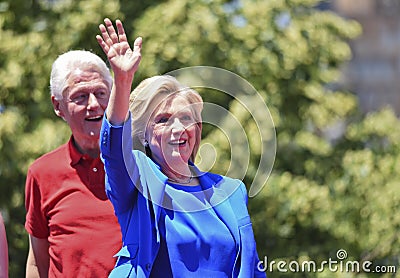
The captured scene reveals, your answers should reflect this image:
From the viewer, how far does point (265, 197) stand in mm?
4801

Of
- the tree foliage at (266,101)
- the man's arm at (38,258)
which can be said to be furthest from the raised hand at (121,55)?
the tree foliage at (266,101)

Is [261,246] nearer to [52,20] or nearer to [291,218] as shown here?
[291,218]

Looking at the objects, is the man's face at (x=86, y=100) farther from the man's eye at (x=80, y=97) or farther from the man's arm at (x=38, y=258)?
the man's arm at (x=38, y=258)

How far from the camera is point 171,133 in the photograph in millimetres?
2568

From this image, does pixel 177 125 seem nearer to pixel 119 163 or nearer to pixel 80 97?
pixel 119 163

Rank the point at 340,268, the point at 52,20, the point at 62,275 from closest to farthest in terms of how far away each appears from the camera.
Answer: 1. the point at 62,275
2. the point at 340,268
3. the point at 52,20

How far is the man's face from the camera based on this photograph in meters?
3.02

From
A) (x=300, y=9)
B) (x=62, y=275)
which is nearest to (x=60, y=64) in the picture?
(x=62, y=275)

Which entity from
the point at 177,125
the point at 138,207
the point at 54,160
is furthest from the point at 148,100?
the point at 54,160

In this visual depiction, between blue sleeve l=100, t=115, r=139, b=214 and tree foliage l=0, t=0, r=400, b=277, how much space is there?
2116mm

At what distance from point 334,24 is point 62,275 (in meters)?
2.96

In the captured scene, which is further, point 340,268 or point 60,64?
point 340,268

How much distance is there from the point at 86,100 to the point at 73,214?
42cm

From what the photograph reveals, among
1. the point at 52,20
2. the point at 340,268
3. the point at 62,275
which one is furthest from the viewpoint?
the point at 52,20
